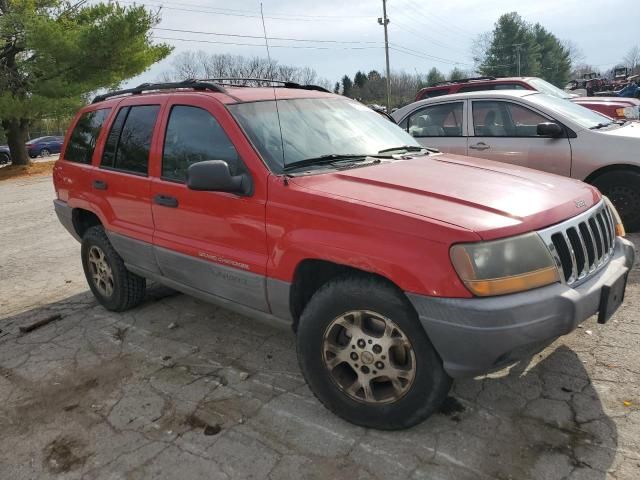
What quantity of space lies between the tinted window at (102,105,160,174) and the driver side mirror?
434 centimetres

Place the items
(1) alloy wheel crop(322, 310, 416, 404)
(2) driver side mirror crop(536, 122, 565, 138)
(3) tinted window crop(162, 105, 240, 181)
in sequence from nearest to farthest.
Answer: (1) alloy wheel crop(322, 310, 416, 404) → (3) tinted window crop(162, 105, 240, 181) → (2) driver side mirror crop(536, 122, 565, 138)

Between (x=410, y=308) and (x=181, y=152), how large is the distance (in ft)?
6.57

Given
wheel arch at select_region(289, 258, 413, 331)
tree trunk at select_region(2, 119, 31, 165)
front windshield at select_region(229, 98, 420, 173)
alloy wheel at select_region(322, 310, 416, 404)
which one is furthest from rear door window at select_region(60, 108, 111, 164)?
tree trunk at select_region(2, 119, 31, 165)

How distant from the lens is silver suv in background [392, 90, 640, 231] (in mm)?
5895

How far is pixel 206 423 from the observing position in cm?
299

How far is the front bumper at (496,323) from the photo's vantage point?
2332 millimetres

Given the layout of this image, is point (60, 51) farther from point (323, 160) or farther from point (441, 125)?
point (323, 160)

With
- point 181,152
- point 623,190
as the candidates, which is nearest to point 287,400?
point 181,152

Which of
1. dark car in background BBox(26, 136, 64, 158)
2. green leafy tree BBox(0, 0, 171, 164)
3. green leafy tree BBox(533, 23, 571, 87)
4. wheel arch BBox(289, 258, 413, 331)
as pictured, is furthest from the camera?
green leafy tree BBox(533, 23, 571, 87)

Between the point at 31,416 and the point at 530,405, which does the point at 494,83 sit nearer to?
the point at 530,405

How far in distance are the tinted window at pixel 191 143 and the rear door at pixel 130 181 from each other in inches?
8.3

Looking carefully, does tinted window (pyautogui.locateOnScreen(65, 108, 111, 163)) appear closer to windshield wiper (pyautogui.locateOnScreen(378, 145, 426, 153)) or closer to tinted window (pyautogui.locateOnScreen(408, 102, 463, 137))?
windshield wiper (pyautogui.locateOnScreen(378, 145, 426, 153))

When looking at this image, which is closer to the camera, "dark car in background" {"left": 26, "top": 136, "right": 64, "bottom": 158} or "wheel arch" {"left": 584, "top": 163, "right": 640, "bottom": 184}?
"wheel arch" {"left": 584, "top": 163, "right": 640, "bottom": 184}

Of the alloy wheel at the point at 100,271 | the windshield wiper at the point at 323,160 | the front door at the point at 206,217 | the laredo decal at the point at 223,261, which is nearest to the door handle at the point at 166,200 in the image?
the front door at the point at 206,217
